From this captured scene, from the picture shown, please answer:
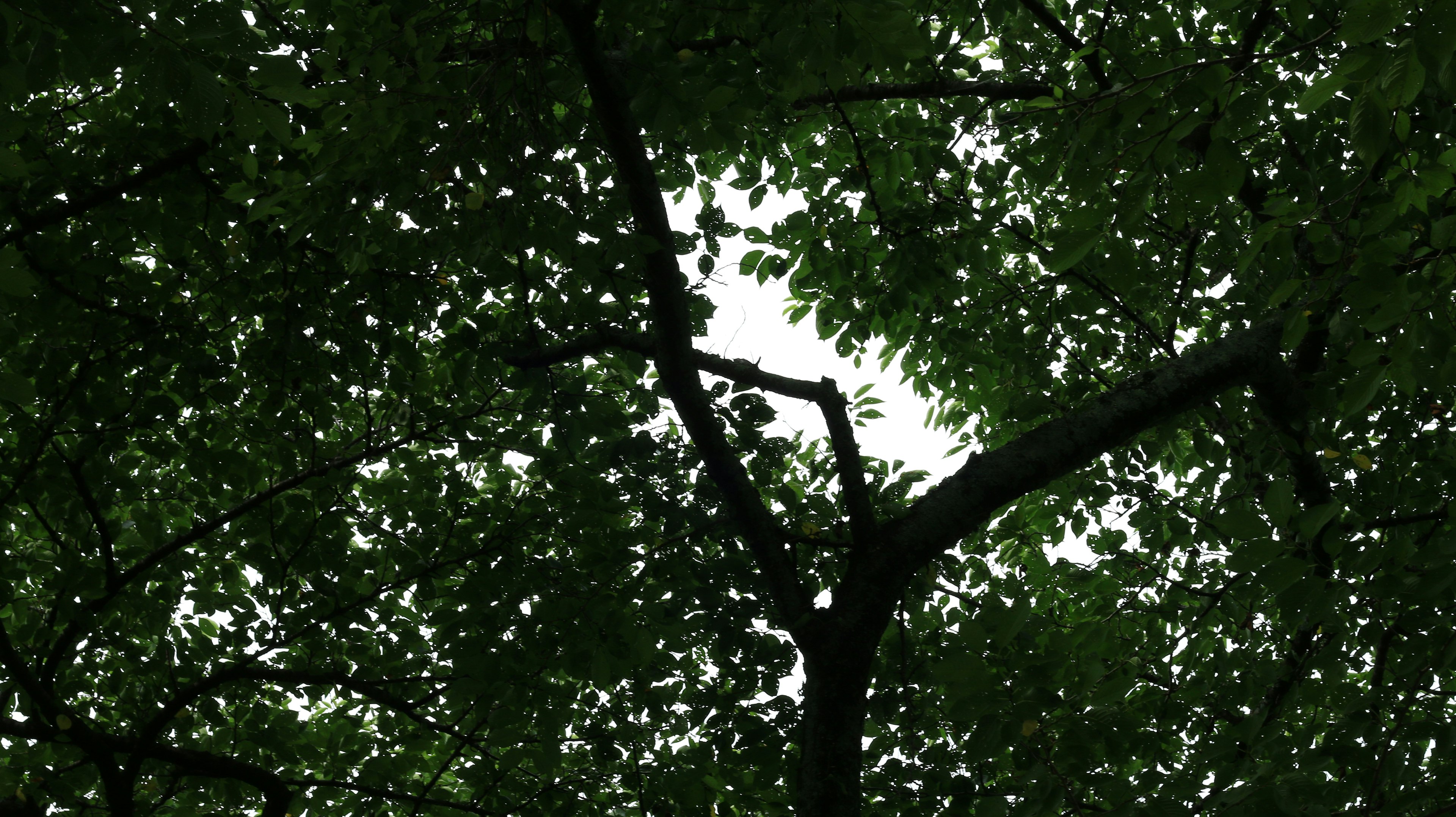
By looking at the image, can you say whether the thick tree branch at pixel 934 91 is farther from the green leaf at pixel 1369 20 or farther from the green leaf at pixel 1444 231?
the green leaf at pixel 1369 20

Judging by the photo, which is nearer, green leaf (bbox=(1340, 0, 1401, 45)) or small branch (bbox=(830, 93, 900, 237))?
green leaf (bbox=(1340, 0, 1401, 45))

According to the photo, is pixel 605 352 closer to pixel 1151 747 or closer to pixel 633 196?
pixel 633 196

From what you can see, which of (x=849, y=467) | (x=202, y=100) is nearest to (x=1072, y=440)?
(x=849, y=467)

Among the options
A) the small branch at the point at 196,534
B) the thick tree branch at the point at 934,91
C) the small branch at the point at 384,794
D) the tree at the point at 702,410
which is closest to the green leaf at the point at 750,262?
the tree at the point at 702,410

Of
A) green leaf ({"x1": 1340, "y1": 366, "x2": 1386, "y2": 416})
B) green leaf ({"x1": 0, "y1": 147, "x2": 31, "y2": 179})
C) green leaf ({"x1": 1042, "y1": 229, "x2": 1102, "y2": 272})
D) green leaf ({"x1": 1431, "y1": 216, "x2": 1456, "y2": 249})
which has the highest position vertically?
green leaf ({"x1": 1431, "y1": 216, "x2": 1456, "y2": 249})

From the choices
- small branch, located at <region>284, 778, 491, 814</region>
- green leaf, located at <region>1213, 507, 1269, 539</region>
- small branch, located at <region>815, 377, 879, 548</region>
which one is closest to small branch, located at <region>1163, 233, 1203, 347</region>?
small branch, located at <region>815, 377, 879, 548</region>

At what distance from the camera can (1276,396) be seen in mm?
4129

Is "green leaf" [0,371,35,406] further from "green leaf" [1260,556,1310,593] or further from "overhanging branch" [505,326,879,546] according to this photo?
"green leaf" [1260,556,1310,593]

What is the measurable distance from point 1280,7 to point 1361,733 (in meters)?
3.38

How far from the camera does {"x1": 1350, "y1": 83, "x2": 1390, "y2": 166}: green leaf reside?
1.67 m

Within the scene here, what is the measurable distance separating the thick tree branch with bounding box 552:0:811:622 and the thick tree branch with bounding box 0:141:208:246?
76.0 inches

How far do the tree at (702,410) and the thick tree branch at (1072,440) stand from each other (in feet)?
0.06

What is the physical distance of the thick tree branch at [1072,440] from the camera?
127 inches

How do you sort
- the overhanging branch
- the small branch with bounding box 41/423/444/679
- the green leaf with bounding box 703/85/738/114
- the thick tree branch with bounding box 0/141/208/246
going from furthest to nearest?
1. the small branch with bounding box 41/423/444/679
2. the thick tree branch with bounding box 0/141/208/246
3. the overhanging branch
4. the green leaf with bounding box 703/85/738/114
